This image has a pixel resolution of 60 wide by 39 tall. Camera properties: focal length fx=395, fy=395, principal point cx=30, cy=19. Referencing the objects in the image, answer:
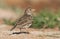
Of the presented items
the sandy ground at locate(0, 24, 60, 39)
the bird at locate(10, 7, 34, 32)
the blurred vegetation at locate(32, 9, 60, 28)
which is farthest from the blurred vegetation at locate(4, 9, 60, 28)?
the bird at locate(10, 7, 34, 32)

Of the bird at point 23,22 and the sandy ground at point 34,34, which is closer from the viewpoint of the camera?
the sandy ground at point 34,34

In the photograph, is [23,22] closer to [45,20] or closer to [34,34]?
[34,34]

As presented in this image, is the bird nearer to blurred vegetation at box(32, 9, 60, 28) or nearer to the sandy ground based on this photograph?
the sandy ground

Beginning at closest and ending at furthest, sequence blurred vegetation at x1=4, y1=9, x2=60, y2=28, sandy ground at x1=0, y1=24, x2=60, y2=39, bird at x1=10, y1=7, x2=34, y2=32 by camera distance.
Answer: sandy ground at x1=0, y1=24, x2=60, y2=39 < bird at x1=10, y1=7, x2=34, y2=32 < blurred vegetation at x1=4, y1=9, x2=60, y2=28

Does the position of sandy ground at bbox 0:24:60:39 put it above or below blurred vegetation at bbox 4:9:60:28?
below

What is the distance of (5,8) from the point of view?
24078 mm

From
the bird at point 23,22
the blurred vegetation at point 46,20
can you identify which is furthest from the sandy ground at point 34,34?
the blurred vegetation at point 46,20

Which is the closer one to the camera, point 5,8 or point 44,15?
point 44,15

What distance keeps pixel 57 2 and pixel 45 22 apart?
39.4 ft

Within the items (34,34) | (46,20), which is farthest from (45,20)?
(34,34)

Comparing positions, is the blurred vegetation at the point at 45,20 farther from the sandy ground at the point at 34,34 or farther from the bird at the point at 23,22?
the bird at the point at 23,22

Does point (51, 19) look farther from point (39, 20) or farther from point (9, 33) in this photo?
point (9, 33)

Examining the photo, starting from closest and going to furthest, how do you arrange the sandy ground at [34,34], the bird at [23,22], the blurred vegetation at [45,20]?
the sandy ground at [34,34]
the bird at [23,22]
the blurred vegetation at [45,20]

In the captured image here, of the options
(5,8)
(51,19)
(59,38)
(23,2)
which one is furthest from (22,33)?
(23,2)
